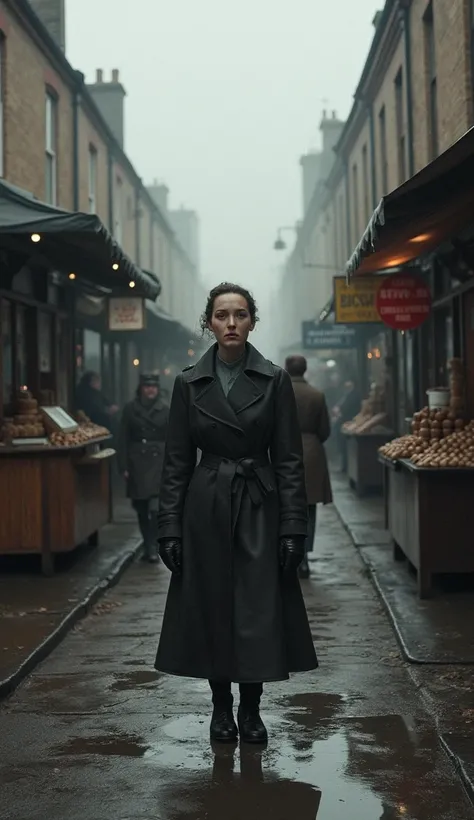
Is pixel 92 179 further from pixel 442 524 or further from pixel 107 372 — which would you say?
pixel 442 524

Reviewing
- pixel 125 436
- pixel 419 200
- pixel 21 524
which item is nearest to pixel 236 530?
pixel 419 200

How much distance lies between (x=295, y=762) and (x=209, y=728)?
0.67m

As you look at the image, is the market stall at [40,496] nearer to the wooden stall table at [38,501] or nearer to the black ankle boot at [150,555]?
the wooden stall table at [38,501]

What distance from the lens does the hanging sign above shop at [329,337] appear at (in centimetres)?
2361

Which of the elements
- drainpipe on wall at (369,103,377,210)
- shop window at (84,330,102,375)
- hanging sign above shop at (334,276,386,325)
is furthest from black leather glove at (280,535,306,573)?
shop window at (84,330,102,375)

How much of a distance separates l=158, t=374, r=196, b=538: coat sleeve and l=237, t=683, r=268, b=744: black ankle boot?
84 centimetres

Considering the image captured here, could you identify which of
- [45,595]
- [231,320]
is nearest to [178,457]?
[231,320]

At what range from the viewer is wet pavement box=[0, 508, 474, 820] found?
14.4ft

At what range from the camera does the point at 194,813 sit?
4312 millimetres

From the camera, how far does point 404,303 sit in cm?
1253

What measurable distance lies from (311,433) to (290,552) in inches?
218

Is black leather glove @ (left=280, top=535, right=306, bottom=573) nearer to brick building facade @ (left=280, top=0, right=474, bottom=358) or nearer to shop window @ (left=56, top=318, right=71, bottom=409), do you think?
brick building facade @ (left=280, top=0, right=474, bottom=358)

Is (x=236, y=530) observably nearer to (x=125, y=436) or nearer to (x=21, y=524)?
(x=21, y=524)

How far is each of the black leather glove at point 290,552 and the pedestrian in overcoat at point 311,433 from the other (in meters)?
5.32
